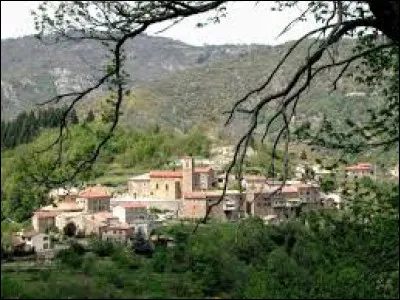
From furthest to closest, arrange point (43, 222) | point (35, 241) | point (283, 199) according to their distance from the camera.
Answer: point (43, 222) → point (35, 241) → point (283, 199)

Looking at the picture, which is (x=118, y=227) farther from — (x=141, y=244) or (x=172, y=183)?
(x=172, y=183)

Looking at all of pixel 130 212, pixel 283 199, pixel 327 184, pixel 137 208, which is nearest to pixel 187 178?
pixel 137 208

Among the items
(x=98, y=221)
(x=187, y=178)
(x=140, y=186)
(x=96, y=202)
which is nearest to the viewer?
(x=98, y=221)

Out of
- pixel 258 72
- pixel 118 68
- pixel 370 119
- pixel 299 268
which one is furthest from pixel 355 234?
pixel 258 72

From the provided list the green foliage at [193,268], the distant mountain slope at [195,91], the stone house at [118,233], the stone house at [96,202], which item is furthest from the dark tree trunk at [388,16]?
the distant mountain slope at [195,91]

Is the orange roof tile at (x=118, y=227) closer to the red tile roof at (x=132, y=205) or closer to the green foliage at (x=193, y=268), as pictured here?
the green foliage at (x=193, y=268)

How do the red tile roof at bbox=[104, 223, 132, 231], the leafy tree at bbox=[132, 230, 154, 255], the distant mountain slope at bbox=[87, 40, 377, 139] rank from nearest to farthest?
the leafy tree at bbox=[132, 230, 154, 255]
the red tile roof at bbox=[104, 223, 132, 231]
the distant mountain slope at bbox=[87, 40, 377, 139]

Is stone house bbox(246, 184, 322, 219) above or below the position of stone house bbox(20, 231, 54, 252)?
above

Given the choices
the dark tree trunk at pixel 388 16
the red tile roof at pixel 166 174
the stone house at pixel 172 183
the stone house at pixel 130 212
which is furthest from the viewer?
the red tile roof at pixel 166 174

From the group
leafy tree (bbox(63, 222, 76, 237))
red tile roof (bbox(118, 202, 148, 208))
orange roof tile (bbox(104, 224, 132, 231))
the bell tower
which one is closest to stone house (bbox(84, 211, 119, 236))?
orange roof tile (bbox(104, 224, 132, 231))

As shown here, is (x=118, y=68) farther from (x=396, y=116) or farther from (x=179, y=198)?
(x=179, y=198)

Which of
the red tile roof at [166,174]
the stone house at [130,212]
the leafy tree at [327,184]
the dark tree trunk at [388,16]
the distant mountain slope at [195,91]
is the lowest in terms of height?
the stone house at [130,212]

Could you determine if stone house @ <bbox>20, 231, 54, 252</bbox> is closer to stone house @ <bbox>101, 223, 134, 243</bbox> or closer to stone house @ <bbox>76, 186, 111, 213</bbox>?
stone house @ <bbox>101, 223, 134, 243</bbox>

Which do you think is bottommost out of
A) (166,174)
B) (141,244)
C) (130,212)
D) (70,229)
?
(141,244)
